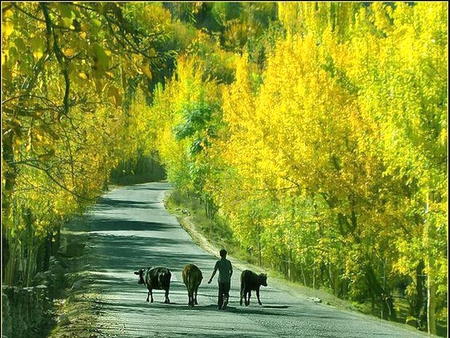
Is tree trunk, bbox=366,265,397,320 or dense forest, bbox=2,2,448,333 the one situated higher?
dense forest, bbox=2,2,448,333

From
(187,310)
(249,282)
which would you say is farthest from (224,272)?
(249,282)

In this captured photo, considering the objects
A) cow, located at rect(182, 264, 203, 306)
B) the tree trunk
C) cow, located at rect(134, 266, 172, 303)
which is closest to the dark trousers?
cow, located at rect(182, 264, 203, 306)

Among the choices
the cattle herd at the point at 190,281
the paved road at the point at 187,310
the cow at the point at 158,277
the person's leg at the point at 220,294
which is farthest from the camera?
the cow at the point at 158,277

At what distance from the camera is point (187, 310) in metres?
19.1

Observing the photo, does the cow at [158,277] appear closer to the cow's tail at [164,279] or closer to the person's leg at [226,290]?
the cow's tail at [164,279]

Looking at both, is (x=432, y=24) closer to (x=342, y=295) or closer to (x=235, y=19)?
(x=342, y=295)

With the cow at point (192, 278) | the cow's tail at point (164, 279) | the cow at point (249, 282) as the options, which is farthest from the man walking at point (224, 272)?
the cow's tail at point (164, 279)

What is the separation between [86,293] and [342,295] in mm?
10670

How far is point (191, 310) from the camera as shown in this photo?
1914cm

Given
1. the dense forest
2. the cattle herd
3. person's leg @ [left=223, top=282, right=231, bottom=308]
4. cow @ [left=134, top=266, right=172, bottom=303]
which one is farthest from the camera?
cow @ [left=134, top=266, right=172, bottom=303]

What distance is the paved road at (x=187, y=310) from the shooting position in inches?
633

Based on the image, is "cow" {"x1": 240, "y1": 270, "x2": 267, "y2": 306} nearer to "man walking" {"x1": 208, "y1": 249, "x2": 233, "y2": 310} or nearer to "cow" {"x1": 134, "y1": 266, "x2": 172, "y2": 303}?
"man walking" {"x1": 208, "y1": 249, "x2": 233, "y2": 310}

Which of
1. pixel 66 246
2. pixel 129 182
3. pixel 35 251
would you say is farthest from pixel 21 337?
pixel 129 182

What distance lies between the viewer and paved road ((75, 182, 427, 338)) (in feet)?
52.7
